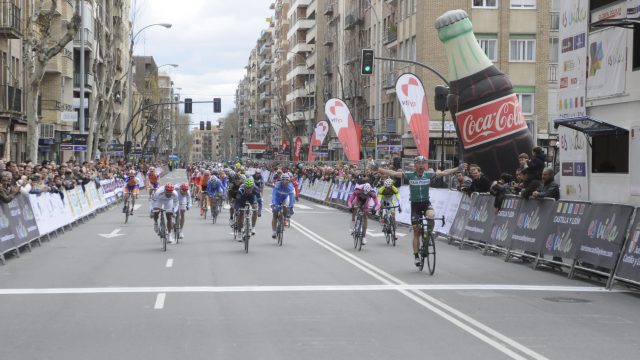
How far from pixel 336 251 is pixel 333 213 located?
17.5 m

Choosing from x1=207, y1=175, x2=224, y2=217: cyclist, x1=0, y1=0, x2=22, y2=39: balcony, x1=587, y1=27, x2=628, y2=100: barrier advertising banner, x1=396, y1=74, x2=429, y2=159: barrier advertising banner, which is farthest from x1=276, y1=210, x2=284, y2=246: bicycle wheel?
x1=0, y1=0, x2=22, y2=39: balcony

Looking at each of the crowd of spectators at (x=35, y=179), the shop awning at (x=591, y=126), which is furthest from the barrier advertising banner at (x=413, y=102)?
the shop awning at (x=591, y=126)

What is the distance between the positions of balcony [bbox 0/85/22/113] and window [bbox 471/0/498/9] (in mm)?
25702

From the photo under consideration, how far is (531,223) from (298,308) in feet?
23.9

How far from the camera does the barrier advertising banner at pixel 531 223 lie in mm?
16750

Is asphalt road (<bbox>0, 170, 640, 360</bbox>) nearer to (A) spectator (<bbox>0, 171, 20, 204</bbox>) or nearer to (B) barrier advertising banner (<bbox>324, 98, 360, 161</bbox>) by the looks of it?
(A) spectator (<bbox>0, 171, 20, 204</bbox>)

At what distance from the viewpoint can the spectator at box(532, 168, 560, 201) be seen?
17.1 metres

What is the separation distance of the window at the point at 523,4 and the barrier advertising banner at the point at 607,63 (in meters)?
37.0

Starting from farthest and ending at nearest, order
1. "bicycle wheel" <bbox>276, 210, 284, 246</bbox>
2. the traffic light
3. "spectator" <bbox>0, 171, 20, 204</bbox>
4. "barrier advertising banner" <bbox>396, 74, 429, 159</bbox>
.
→ "barrier advertising banner" <bbox>396, 74, 429, 159</bbox> → the traffic light → "bicycle wheel" <bbox>276, 210, 284, 246</bbox> → "spectator" <bbox>0, 171, 20, 204</bbox>

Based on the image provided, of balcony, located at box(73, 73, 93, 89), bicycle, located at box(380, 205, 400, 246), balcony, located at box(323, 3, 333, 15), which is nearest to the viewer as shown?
bicycle, located at box(380, 205, 400, 246)

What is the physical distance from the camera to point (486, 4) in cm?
5447

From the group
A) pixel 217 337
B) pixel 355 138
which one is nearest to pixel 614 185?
pixel 217 337

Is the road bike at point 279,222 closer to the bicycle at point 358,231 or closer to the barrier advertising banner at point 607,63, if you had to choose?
the bicycle at point 358,231

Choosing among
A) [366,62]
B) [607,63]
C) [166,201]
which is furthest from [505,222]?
[366,62]
